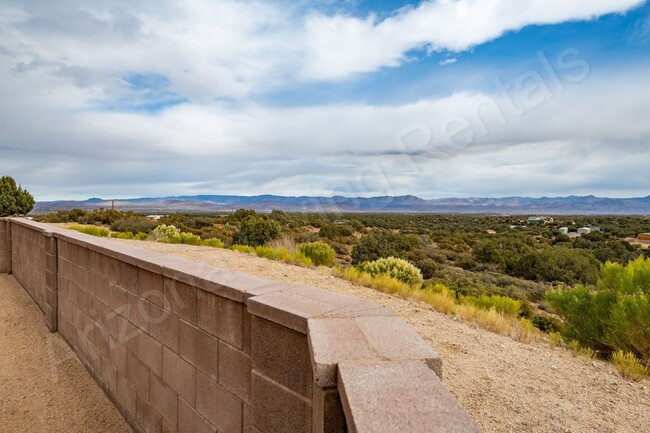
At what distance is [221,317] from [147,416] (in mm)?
1739

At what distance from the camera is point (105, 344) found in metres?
4.31

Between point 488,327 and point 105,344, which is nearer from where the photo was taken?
point 105,344

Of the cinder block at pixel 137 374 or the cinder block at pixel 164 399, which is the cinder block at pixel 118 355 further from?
the cinder block at pixel 164 399

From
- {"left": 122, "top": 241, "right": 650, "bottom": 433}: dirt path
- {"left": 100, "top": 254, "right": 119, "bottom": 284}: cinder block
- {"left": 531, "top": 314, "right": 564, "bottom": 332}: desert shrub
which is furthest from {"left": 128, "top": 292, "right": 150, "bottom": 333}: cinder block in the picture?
{"left": 531, "top": 314, "right": 564, "bottom": 332}: desert shrub

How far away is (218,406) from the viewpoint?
2533 millimetres

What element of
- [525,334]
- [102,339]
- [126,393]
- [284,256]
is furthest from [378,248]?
[126,393]

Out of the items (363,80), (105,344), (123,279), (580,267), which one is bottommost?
(580,267)

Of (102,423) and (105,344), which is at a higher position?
(105,344)

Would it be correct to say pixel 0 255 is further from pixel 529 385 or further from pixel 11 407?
pixel 529 385

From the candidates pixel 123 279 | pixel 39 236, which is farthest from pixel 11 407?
pixel 39 236

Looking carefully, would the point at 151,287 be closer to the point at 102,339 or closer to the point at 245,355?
the point at 245,355

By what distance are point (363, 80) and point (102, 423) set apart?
9110mm

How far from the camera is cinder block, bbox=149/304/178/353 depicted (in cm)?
299

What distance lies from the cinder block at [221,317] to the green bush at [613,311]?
5057mm
